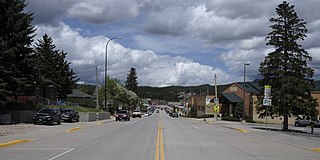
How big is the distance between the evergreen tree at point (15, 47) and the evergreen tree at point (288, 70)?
22.7m

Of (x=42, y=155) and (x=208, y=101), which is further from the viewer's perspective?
(x=208, y=101)

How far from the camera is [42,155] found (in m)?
14.6

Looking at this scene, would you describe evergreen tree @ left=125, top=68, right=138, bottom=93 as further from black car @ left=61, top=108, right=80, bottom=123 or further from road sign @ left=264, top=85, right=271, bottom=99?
road sign @ left=264, top=85, right=271, bottom=99

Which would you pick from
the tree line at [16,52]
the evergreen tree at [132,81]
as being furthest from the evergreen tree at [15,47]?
the evergreen tree at [132,81]

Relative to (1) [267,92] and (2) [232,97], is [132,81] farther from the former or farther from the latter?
(1) [267,92]

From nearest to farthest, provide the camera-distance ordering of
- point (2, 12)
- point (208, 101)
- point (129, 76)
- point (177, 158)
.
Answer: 1. point (177, 158)
2. point (2, 12)
3. point (208, 101)
4. point (129, 76)

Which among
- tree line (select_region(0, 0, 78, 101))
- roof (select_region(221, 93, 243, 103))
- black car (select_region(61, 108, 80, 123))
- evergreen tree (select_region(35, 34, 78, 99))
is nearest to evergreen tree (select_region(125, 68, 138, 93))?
roof (select_region(221, 93, 243, 103))

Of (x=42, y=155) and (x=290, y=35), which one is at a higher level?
(x=290, y=35)

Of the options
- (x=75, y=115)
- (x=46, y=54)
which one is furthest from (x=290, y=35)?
(x=46, y=54)

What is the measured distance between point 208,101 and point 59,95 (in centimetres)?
3800

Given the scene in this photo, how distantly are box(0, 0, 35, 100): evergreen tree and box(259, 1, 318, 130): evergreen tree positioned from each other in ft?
Result: 74.5

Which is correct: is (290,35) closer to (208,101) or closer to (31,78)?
(31,78)

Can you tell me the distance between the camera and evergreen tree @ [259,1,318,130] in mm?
39438

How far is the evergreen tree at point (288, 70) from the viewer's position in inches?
1553
